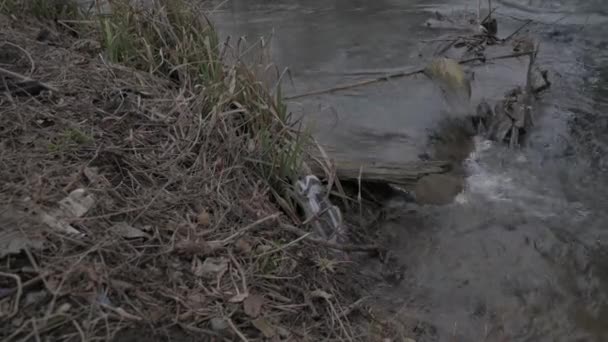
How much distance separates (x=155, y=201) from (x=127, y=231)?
0.81 ft

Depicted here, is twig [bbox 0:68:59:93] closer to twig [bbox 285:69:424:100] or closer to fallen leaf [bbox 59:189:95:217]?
fallen leaf [bbox 59:189:95:217]

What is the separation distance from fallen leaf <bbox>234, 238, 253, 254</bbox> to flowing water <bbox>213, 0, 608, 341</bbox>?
0.70 metres

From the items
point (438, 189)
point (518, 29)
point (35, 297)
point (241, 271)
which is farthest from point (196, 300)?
point (518, 29)

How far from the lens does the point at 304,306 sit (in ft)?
7.32

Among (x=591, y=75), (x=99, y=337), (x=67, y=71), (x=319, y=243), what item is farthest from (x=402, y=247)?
(x=591, y=75)

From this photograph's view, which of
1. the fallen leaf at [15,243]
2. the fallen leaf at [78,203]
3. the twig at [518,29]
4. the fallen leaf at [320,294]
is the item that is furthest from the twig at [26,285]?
the twig at [518,29]

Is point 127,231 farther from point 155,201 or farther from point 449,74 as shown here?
point 449,74

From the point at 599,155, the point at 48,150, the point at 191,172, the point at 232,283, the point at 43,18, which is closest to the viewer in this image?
the point at 232,283

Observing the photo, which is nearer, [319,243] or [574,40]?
[319,243]

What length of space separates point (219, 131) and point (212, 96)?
0.92 feet

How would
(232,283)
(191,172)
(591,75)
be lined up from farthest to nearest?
(591,75) < (191,172) < (232,283)

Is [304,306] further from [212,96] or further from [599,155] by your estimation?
[599,155]

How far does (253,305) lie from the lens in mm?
2092

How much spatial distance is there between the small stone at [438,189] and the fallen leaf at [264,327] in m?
1.55
